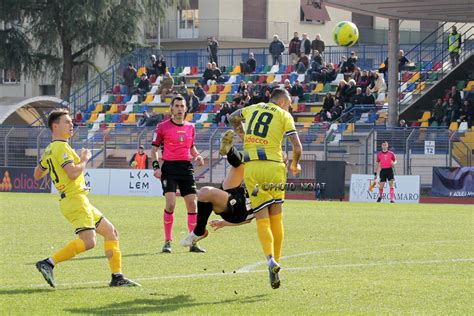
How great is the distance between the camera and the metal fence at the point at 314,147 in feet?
115

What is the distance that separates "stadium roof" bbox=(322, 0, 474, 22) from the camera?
37438mm

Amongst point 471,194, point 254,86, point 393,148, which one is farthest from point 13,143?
point 471,194

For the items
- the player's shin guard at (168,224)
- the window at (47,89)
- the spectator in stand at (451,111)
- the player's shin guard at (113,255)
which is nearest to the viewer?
the player's shin guard at (113,255)

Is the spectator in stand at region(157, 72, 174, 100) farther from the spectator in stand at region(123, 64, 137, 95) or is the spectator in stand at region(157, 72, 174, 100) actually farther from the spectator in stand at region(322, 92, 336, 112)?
the spectator in stand at region(322, 92, 336, 112)

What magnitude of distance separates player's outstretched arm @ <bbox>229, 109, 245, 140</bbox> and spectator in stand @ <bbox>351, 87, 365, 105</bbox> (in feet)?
92.5

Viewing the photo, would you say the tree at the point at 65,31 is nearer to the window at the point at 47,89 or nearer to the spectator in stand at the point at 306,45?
the spectator in stand at the point at 306,45

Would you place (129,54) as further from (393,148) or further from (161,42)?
(393,148)

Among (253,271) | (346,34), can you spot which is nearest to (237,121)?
(253,271)

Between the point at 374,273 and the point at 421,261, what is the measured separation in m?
1.66

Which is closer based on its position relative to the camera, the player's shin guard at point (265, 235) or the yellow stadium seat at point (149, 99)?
the player's shin guard at point (265, 235)

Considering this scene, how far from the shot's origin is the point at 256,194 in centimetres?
1148

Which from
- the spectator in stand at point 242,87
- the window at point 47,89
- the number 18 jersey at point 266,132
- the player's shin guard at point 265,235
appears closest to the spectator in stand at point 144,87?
the spectator in stand at point 242,87

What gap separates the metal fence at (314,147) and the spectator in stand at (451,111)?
9.82 ft

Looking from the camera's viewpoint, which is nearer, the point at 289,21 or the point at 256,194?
the point at 256,194
